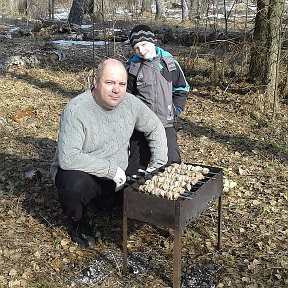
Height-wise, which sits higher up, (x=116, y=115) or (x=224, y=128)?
(x=116, y=115)

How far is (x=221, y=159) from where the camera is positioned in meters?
6.48

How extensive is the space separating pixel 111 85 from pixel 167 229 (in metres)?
1.57

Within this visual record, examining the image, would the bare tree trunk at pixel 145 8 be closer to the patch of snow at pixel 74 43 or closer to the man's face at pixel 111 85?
the patch of snow at pixel 74 43

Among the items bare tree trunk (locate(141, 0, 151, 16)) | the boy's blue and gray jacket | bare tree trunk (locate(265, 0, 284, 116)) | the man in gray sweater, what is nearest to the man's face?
the man in gray sweater

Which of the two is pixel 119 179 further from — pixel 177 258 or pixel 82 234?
pixel 177 258

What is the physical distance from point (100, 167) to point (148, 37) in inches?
56.6

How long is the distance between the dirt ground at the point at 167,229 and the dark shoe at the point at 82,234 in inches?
2.7

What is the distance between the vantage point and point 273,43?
8.62 meters

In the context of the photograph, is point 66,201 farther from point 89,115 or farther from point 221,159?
point 221,159

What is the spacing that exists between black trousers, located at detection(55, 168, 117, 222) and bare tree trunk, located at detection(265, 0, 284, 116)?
196 inches

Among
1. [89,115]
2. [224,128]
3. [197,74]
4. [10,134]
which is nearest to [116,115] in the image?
[89,115]

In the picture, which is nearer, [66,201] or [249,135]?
[66,201]

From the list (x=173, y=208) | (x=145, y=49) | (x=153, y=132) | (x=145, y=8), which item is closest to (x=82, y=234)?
(x=153, y=132)

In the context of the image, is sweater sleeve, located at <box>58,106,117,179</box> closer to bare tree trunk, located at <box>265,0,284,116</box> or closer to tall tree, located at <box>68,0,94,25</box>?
bare tree trunk, located at <box>265,0,284,116</box>
